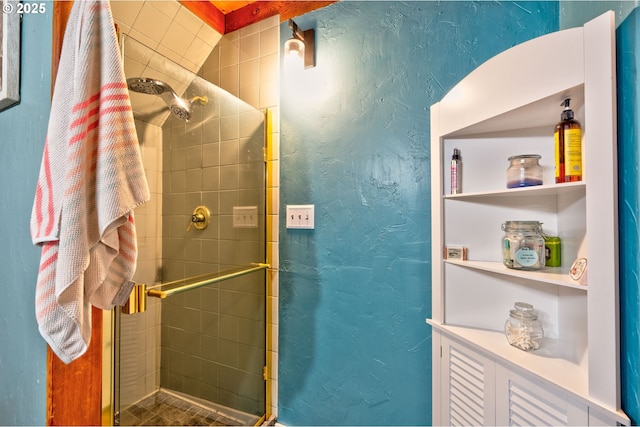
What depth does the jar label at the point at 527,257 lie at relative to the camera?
32.9 inches

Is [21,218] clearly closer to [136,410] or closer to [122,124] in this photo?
[122,124]

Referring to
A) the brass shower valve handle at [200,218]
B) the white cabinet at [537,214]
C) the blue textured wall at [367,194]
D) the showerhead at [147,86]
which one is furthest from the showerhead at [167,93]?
the white cabinet at [537,214]

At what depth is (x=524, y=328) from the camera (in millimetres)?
873

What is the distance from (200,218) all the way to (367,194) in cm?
70

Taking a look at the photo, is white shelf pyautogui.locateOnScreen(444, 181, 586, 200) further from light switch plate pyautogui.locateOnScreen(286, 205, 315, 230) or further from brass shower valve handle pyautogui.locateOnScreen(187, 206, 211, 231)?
brass shower valve handle pyautogui.locateOnScreen(187, 206, 211, 231)

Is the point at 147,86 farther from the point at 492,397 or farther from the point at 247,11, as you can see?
the point at 492,397

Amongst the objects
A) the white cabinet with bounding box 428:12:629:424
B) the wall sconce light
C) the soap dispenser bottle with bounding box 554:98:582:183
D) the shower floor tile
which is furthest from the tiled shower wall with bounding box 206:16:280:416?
the soap dispenser bottle with bounding box 554:98:582:183

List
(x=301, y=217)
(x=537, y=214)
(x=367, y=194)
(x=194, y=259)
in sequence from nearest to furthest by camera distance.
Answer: (x=537, y=214)
(x=194, y=259)
(x=367, y=194)
(x=301, y=217)

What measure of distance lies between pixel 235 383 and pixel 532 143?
1.55m

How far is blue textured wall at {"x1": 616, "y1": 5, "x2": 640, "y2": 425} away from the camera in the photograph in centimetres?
60

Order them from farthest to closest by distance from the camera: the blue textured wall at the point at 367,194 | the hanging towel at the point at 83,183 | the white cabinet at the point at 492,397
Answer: the blue textured wall at the point at 367,194 < the white cabinet at the point at 492,397 < the hanging towel at the point at 83,183

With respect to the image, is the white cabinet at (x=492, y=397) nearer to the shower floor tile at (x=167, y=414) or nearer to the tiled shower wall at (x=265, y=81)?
the tiled shower wall at (x=265, y=81)

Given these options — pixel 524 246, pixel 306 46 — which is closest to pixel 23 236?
pixel 306 46

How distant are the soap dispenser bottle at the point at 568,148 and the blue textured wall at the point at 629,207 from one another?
0.08 m
